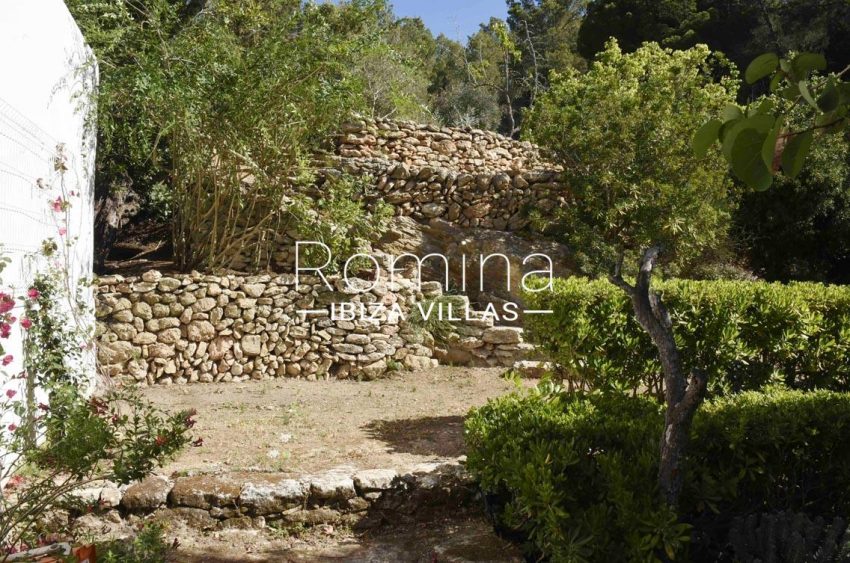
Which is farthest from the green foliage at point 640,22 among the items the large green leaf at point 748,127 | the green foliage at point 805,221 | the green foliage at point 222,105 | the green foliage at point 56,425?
the large green leaf at point 748,127

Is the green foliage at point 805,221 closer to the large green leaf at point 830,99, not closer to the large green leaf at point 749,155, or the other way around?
the large green leaf at point 830,99

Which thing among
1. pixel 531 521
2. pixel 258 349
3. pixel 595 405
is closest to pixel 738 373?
pixel 595 405

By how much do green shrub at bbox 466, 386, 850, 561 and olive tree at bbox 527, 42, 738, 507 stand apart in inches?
265

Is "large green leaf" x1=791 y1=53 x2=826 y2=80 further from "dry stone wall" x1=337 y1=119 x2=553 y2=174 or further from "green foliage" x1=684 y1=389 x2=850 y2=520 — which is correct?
"dry stone wall" x1=337 y1=119 x2=553 y2=174

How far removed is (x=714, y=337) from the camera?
5398 millimetres

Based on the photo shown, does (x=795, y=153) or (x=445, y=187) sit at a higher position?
(x=445, y=187)

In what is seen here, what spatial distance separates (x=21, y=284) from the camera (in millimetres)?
5113

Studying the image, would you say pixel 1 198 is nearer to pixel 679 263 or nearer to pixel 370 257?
pixel 370 257

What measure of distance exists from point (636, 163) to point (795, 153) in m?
9.61

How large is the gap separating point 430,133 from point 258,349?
18.7ft

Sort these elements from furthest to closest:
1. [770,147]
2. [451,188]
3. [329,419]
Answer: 1. [451,188]
2. [329,419]
3. [770,147]

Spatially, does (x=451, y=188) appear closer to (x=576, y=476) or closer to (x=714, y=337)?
(x=714, y=337)

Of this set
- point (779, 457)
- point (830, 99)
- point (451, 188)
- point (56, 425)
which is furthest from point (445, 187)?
point (830, 99)

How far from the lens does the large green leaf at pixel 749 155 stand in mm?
1403
